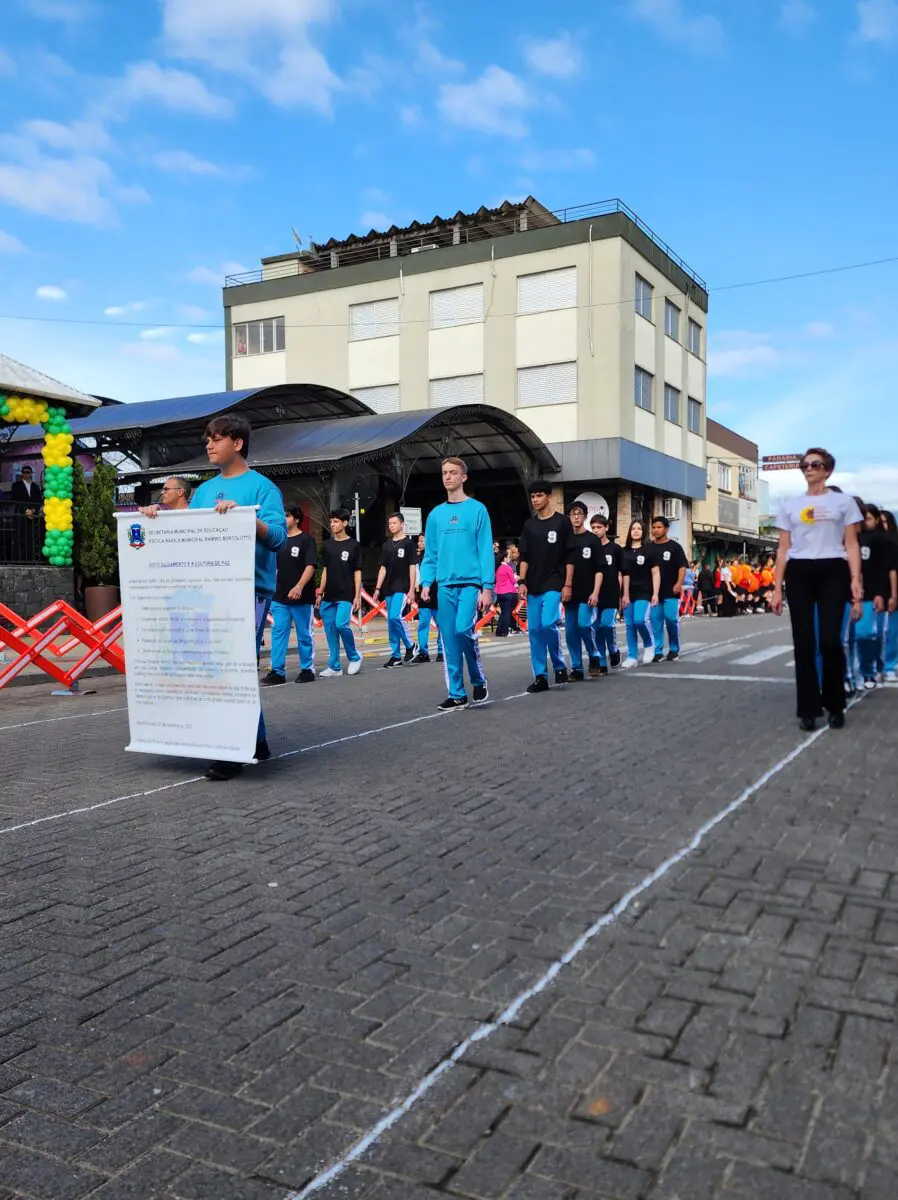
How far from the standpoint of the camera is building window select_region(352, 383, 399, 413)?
132 feet

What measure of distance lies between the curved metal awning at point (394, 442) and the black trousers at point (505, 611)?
6909mm

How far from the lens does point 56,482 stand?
19203 mm

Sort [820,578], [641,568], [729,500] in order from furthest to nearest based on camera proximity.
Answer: [729,500], [641,568], [820,578]

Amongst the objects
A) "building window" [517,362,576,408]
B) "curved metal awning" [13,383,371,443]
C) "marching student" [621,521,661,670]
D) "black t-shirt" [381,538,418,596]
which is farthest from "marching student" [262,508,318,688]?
"building window" [517,362,576,408]

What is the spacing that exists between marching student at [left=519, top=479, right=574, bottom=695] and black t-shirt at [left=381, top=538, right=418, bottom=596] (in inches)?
139

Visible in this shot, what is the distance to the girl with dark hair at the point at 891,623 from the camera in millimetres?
9977

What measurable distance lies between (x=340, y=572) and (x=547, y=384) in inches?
1038

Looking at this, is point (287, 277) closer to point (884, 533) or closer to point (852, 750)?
point (884, 533)

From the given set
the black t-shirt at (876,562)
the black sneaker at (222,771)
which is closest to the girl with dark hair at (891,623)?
the black t-shirt at (876,562)

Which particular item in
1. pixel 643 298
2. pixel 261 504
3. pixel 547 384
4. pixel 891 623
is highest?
pixel 643 298

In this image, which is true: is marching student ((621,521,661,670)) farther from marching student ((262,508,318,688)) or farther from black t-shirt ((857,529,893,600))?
marching student ((262,508,318,688))

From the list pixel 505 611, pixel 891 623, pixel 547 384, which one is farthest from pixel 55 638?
pixel 547 384

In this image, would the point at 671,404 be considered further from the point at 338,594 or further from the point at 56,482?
the point at 338,594

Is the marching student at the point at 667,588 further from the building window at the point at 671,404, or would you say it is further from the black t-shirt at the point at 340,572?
the building window at the point at 671,404
